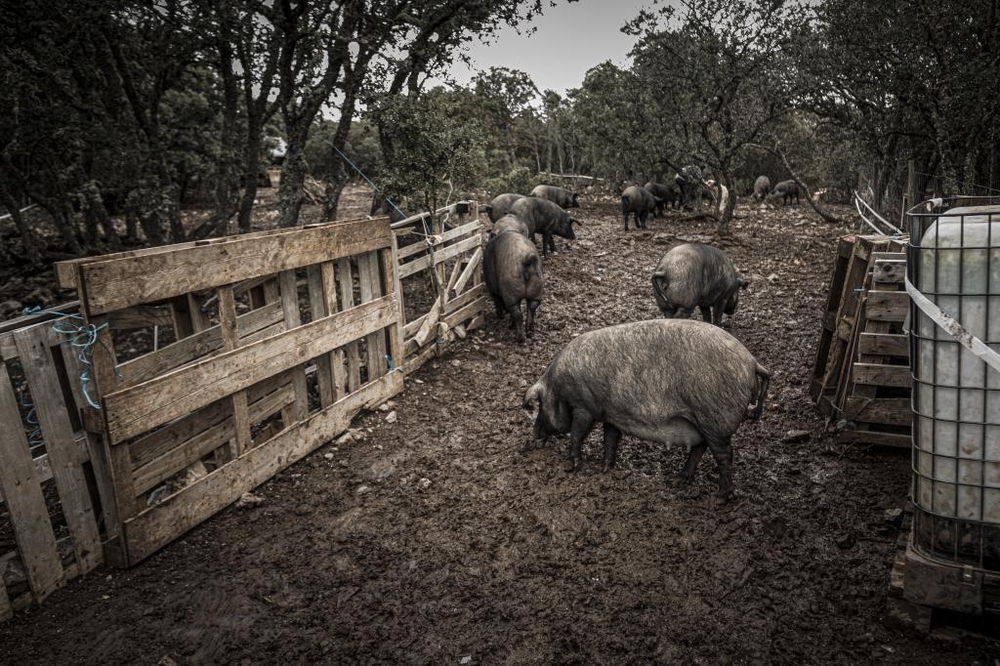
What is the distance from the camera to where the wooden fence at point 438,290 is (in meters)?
7.27

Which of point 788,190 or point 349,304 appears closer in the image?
point 349,304

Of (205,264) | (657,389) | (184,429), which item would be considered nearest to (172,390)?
(184,429)

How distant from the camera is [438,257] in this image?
7.86 meters

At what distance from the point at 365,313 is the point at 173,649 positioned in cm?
334

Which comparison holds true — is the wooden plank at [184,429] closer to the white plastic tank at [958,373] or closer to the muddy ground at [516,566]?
the muddy ground at [516,566]

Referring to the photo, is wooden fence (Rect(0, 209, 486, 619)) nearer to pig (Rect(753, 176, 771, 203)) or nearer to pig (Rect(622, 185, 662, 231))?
pig (Rect(622, 185, 662, 231))

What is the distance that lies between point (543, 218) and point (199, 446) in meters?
9.89

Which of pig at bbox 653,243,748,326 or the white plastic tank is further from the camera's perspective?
pig at bbox 653,243,748,326

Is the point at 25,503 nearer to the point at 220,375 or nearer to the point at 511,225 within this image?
the point at 220,375

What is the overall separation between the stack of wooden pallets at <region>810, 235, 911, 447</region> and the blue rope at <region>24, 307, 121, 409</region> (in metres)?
5.41

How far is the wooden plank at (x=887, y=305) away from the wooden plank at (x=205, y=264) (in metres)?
4.57

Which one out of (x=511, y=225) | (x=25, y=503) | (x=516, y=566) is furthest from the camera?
(x=511, y=225)

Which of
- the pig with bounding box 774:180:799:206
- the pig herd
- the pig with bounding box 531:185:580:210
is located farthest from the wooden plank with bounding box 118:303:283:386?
the pig with bounding box 774:180:799:206

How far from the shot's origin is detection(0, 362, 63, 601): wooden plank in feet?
10.8
